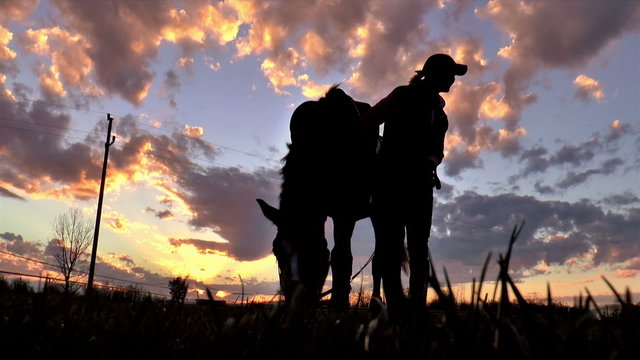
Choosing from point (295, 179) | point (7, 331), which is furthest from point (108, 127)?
point (7, 331)

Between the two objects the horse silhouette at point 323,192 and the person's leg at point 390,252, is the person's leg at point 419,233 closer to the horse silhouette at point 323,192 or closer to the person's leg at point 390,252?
the person's leg at point 390,252

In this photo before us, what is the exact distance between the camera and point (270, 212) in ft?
14.8

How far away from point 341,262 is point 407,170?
1.13 m

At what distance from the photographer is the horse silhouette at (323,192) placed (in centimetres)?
422

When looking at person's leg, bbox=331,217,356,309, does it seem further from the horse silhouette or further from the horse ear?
the horse ear

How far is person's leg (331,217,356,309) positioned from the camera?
16.0 ft

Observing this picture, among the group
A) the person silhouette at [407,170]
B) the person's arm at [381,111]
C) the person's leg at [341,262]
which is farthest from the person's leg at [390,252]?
the person's arm at [381,111]

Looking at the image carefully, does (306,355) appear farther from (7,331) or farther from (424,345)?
(7,331)

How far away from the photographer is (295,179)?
4625 millimetres

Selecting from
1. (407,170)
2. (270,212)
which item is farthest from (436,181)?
(270,212)

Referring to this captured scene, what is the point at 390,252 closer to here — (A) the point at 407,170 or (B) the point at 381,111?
(A) the point at 407,170

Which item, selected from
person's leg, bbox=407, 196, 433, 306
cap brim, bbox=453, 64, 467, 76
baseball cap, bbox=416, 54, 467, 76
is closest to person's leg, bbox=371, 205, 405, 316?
person's leg, bbox=407, 196, 433, 306

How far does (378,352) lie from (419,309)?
0.85ft

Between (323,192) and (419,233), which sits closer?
(323,192)
